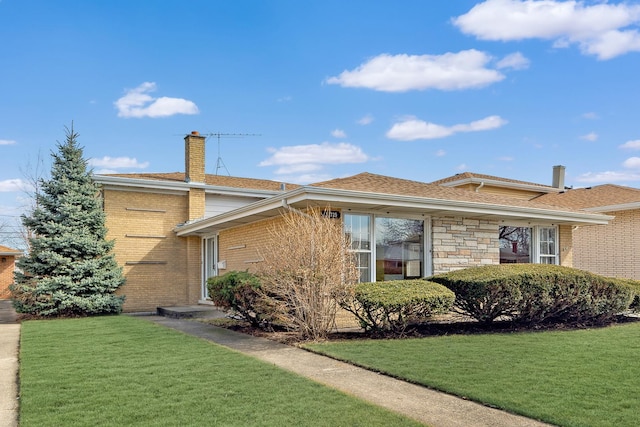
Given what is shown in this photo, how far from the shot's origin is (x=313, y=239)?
9.13 m

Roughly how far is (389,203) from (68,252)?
9.82 meters

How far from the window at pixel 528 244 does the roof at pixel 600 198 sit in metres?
4.75

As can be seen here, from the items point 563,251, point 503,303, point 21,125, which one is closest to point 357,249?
point 503,303

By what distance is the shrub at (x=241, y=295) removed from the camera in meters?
9.95

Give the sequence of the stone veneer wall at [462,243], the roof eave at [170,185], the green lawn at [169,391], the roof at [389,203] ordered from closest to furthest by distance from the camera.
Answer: the green lawn at [169,391] → the roof at [389,203] → the stone veneer wall at [462,243] → the roof eave at [170,185]

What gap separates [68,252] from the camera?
49.9 feet

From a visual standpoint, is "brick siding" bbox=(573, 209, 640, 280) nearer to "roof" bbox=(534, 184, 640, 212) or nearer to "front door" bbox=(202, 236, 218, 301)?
"roof" bbox=(534, 184, 640, 212)

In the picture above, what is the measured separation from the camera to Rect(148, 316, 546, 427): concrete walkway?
4.76m

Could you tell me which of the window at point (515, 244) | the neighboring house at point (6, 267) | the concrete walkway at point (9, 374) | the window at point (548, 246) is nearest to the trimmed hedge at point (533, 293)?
the window at point (515, 244)

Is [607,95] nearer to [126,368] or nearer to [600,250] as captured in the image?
[600,250]

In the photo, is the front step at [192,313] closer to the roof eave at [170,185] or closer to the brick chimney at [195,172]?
the brick chimney at [195,172]

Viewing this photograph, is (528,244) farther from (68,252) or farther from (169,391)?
(68,252)

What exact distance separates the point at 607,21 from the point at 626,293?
6043 mm

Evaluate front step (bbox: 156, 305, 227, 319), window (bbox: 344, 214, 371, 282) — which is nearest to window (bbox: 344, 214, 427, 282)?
window (bbox: 344, 214, 371, 282)
